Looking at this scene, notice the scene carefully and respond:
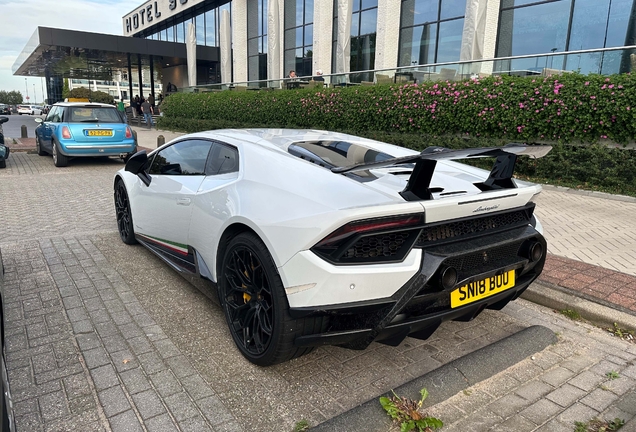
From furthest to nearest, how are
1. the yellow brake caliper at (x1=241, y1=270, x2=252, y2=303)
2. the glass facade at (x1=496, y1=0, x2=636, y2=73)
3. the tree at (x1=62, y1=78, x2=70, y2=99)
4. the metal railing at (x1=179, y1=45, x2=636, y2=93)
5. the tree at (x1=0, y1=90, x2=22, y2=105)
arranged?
the tree at (x1=0, y1=90, x2=22, y2=105)
the tree at (x1=62, y1=78, x2=70, y2=99)
the glass facade at (x1=496, y1=0, x2=636, y2=73)
the metal railing at (x1=179, y1=45, x2=636, y2=93)
the yellow brake caliper at (x1=241, y1=270, x2=252, y2=303)

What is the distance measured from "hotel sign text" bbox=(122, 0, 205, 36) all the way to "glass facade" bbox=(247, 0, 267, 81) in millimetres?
5389

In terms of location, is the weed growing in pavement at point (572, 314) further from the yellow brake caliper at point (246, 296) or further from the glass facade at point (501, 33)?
the glass facade at point (501, 33)

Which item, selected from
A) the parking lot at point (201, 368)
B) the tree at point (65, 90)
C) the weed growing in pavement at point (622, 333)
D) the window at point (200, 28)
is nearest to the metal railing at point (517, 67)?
the weed growing in pavement at point (622, 333)

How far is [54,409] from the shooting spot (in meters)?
2.38

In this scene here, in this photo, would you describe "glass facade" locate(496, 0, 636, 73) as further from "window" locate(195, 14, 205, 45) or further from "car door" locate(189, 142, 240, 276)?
"window" locate(195, 14, 205, 45)

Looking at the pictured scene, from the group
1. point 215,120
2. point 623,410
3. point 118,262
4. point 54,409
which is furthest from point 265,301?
point 215,120

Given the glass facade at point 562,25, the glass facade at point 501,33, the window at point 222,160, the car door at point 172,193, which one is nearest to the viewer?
the window at point 222,160

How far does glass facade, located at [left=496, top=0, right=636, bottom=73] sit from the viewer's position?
12375 millimetres

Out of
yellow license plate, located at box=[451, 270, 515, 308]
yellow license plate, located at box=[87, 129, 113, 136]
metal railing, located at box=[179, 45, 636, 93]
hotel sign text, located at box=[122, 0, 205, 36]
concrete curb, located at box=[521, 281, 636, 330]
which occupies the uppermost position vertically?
hotel sign text, located at box=[122, 0, 205, 36]

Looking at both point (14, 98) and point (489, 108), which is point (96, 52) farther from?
point (14, 98)

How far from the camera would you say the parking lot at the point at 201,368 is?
239 cm

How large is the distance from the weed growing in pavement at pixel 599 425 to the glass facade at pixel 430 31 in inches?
614

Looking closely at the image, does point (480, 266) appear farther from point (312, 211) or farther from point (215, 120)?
point (215, 120)

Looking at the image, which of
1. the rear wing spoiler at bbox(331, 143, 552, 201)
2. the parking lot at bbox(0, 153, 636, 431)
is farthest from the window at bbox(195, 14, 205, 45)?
the rear wing spoiler at bbox(331, 143, 552, 201)
